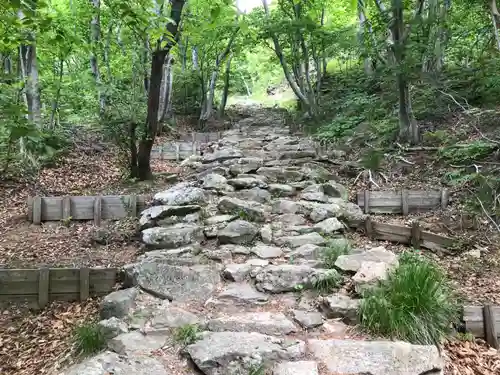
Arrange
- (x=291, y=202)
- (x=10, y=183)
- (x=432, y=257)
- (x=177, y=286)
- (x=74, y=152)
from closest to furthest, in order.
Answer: (x=177, y=286) < (x=432, y=257) < (x=291, y=202) < (x=10, y=183) < (x=74, y=152)

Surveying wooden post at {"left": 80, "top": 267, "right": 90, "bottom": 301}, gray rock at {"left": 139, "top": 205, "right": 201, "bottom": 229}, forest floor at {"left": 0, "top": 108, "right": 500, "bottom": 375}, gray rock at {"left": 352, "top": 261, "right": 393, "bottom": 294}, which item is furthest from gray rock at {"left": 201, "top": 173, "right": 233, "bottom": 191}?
gray rock at {"left": 352, "top": 261, "right": 393, "bottom": 294}

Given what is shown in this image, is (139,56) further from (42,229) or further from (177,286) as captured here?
(177,286)

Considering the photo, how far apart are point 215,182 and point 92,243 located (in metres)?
2.12

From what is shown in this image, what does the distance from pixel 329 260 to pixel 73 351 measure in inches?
98.6

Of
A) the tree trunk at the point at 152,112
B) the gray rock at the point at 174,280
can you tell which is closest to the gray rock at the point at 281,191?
the tree trunk at the point at 152,112

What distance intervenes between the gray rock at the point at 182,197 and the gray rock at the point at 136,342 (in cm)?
295

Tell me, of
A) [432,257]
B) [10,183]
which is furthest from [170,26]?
[432,257]

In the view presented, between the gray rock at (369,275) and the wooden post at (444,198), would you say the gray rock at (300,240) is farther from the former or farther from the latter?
the wooden post at (444,198)

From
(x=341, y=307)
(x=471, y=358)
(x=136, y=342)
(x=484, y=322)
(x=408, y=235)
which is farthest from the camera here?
(x=408, y=235)

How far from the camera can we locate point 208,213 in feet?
19.4

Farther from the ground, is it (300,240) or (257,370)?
(300,240)

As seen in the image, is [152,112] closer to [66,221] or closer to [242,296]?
[66,221]

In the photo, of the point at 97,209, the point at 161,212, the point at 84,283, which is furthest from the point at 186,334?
the point at 97,209

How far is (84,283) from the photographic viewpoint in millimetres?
4691
